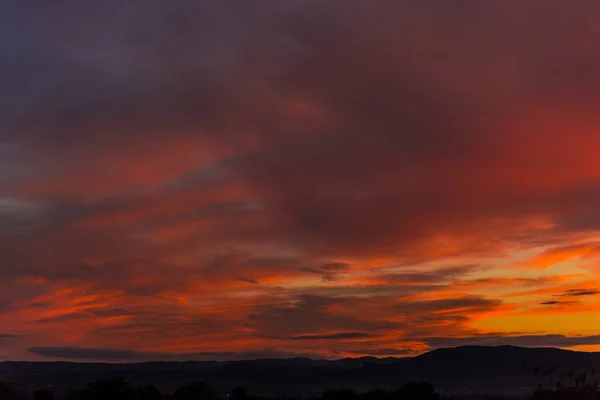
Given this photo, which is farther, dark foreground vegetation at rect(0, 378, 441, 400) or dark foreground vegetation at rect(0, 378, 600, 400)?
dark foreground vegetation at rect(0, 378, 441, 400)

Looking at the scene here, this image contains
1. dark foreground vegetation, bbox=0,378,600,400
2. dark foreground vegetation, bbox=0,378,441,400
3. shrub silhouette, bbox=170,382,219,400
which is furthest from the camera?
shrub silhouette, bbox=170,382,219,400

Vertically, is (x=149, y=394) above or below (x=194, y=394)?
above

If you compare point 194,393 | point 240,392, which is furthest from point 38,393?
point 240,392

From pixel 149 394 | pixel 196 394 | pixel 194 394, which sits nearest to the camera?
pixel 196 394

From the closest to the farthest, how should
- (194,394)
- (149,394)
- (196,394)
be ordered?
1. (196,394)
2. (194,394)
3. (149,394)

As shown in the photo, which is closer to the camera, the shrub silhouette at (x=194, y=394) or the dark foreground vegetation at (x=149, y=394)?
the dark foreground vegetation at (x=149, y=394)

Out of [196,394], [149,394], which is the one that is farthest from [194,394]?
[149,394]

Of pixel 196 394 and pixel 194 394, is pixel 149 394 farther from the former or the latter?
pixel 196 394

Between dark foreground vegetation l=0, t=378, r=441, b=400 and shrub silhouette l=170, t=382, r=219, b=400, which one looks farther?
shrub silhouette l=170, t=382, r=219, b=400

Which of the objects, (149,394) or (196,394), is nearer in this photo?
(196,394)

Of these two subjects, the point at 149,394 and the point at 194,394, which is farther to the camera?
the point at 149,394

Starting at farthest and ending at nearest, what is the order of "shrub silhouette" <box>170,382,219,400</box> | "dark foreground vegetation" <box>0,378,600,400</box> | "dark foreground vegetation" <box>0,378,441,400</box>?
"shrub silhouette" <box>170,382,219,400</box>, "dark foreground vegetation" <box>0,378,441,400</box>, "dark foreground vegetation" <box>0,378,600,400</box>

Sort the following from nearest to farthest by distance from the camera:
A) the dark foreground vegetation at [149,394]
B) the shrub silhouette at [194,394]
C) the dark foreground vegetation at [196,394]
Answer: the dark foreground vegetation at [196,394] → the dark foreground vegetation at [149,394] → the shrub silhouette at [194,394]

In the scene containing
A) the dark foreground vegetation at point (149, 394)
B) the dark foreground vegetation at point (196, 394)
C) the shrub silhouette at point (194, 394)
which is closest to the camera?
the dark foreground vegetation at point (196, 394)
